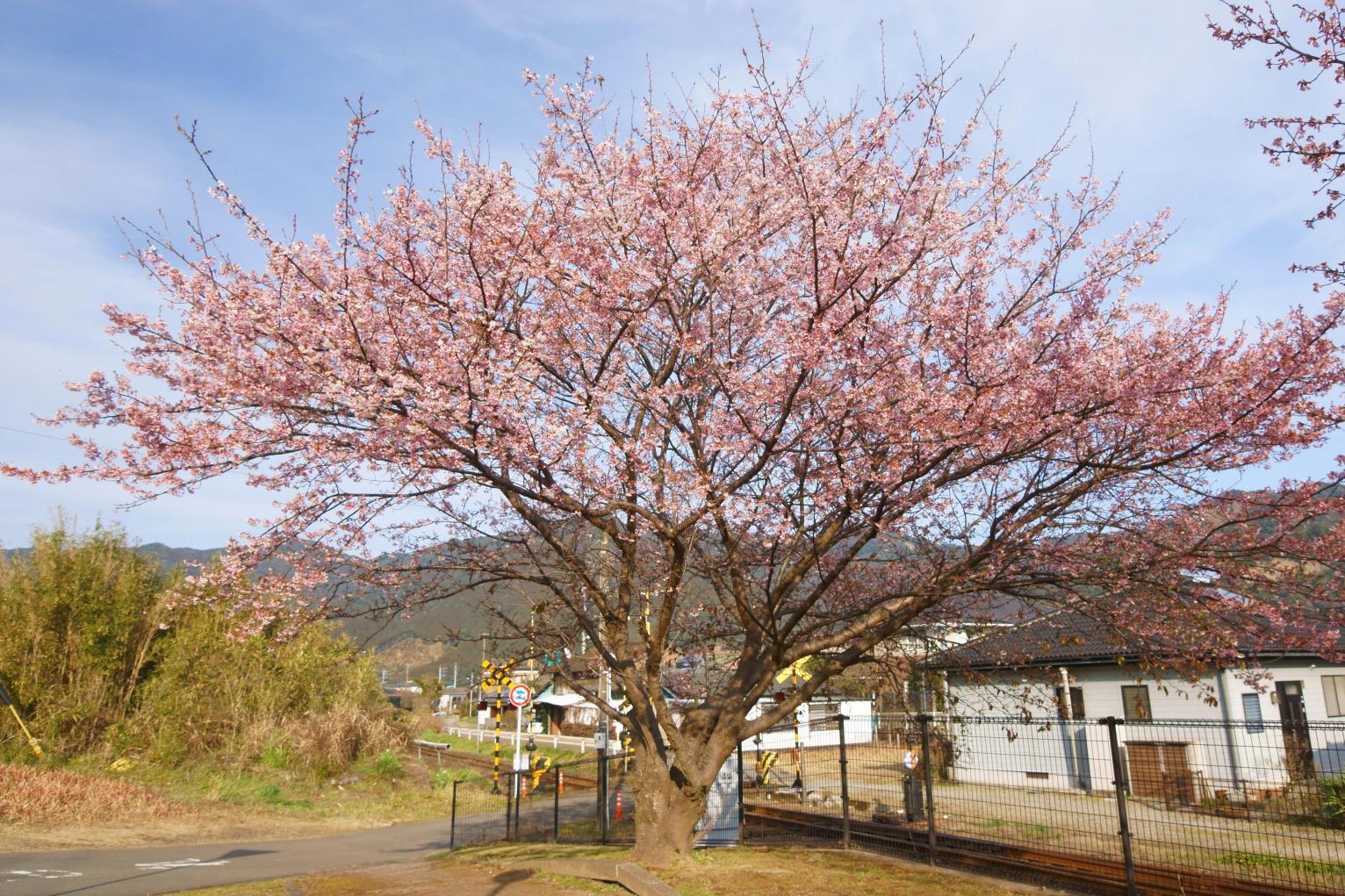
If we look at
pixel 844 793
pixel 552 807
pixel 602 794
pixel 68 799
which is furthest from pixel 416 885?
pixel 68 799

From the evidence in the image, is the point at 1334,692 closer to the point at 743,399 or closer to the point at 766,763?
the point at 766,763

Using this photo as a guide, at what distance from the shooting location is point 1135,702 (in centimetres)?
2148

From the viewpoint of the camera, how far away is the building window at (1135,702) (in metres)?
21.0

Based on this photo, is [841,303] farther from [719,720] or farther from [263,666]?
[263,666]

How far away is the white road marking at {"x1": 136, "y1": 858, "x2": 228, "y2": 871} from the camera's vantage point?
13336 millimetres

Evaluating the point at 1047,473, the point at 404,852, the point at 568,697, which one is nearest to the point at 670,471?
the point at 1047,473

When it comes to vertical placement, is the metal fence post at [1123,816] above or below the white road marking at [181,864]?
above

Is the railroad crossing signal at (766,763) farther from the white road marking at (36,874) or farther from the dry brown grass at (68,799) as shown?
the dry brown grass at (68,799)

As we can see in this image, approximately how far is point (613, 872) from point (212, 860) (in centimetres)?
980

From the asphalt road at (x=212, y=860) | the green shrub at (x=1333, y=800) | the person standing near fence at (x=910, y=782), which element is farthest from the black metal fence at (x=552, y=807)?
the green shrub at (x=1333, y=800)

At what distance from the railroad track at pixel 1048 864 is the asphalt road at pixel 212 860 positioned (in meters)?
7.86

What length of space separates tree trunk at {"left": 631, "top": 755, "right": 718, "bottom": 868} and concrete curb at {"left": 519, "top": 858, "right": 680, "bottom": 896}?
0.39 m

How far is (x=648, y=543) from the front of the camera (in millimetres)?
11117

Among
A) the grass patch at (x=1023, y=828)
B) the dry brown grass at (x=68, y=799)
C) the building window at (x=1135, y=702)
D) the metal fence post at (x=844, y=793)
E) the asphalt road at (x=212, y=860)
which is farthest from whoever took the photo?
the building window at (x=1135, y=702)
